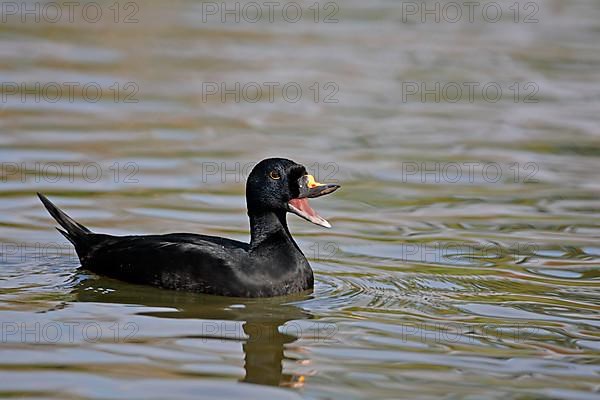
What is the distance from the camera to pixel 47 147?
1329cm

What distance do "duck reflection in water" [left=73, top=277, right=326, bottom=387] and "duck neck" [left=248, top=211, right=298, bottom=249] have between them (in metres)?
0.43

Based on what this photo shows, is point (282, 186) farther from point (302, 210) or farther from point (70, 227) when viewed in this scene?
point (70, 227)

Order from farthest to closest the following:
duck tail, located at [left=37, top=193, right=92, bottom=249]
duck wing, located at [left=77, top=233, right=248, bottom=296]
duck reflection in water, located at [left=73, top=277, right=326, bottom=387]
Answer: duck tail, located at [left=37, top=193, right=92, bottom=249], duck wing, located at [left=77, top=233, right=248, bottom=296], duck reflection in water, located at [left=73, top=277, right=326, bottom=387]

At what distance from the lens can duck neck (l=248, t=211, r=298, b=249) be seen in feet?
29.5

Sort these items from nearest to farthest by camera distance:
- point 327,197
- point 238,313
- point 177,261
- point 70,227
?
point 238,313 → point 177,261 → point 70,227 → point 327,197

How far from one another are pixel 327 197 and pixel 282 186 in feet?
10.1

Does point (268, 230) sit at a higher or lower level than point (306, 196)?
lower

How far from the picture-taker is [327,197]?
12000 millimetres

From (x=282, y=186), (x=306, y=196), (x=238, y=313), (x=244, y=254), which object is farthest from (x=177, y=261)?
(x=306, y=196)

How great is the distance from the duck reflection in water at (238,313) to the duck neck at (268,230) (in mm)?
431

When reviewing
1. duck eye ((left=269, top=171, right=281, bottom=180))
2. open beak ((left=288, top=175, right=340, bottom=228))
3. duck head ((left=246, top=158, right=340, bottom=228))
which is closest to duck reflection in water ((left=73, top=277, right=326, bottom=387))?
open beak ((left=288, top=175, right=340, bottom=228))

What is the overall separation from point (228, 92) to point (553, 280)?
7908mm

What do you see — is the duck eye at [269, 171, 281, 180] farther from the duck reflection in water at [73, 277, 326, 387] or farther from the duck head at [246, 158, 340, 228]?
the duck reflection in water at [73, 277, 326, 387]

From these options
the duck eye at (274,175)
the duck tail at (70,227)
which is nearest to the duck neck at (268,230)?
the duck eye at (274,175)
